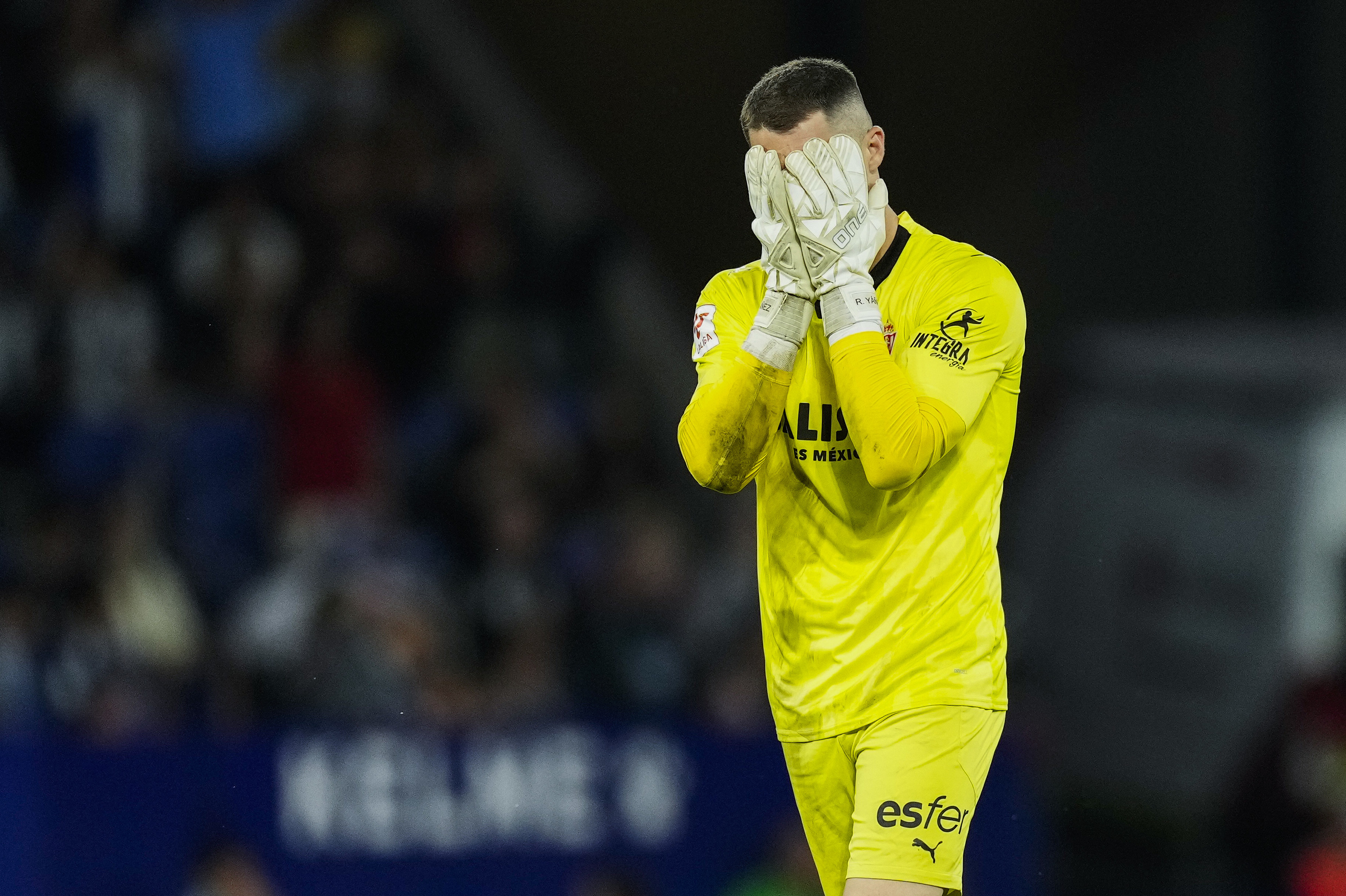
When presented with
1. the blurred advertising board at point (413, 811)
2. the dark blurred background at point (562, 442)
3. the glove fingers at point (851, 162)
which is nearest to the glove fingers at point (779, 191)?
the glove fingers at point (851, 162)

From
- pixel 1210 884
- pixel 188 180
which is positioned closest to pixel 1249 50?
pixel 1210 884

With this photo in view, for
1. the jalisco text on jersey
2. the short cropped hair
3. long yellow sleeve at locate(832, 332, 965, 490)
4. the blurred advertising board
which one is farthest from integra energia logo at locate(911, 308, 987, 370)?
the blurred advertising board

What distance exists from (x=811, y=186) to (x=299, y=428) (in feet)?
21.8

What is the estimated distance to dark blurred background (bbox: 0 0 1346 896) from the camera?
887 centimetres

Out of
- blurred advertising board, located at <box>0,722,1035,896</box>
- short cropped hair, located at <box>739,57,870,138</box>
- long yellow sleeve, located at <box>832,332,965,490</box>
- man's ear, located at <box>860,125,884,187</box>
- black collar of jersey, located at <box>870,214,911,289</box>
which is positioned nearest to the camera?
long yellow sleeve, located at <box>832,332,965,490</box>

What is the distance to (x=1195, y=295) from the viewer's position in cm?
1497

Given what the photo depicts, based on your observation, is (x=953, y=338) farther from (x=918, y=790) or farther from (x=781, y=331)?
(x=918, y=790)

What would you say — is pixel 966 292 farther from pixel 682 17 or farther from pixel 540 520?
pixel 682 17

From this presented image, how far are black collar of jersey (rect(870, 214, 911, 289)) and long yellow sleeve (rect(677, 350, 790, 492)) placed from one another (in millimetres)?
356

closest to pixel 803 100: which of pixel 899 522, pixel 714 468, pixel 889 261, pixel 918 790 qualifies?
pixel 889 261

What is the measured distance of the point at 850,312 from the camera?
4.05m

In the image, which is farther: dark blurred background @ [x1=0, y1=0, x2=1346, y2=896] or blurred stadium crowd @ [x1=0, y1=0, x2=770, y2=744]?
blurred stadium crowd @ [x1=0, y1=0, x2=770, y2=744]

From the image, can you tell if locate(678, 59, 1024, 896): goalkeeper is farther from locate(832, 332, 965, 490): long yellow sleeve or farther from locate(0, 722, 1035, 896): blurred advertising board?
locate(0, 722, 1035, 896): blurred advertising board

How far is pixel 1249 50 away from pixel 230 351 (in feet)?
26.0
